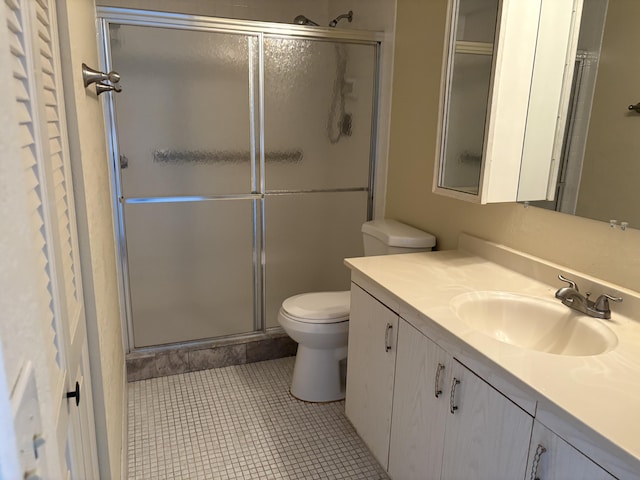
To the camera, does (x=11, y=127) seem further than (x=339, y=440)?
No

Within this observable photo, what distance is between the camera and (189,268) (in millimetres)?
2520

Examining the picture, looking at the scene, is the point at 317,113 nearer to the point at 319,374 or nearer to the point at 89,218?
the point at 319,374

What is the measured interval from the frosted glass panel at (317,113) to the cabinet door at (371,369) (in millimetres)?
984

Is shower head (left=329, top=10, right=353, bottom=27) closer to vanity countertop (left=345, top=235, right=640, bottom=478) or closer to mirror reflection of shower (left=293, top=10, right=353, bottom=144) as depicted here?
mirror reflection of shower (left=293, top=10, right=353, bottom=144)

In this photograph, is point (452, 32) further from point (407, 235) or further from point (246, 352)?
point (246, 352)

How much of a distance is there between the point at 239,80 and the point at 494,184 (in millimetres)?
1413

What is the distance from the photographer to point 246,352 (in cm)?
272

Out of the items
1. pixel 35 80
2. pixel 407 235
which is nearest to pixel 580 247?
pixel 407 235

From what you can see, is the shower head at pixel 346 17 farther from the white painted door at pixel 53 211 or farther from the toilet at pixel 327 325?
the white painted door at pixel 53 211

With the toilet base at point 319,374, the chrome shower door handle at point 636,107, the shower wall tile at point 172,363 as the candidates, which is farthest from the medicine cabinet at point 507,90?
the shower wall tile at point 172,363

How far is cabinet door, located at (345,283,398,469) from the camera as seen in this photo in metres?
1.71

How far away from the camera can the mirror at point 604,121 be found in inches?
54.1

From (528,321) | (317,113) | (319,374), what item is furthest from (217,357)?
(528,321)

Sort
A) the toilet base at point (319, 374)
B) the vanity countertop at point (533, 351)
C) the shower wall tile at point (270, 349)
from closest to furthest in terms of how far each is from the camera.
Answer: the vanity countertop at point (533, 351) < the toilet base at point (319, 374) < the shower wall tile at point (270, 349)
